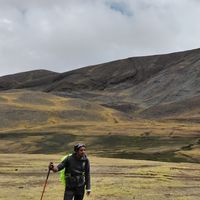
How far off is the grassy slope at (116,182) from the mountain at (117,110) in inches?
516

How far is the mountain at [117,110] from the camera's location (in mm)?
58188

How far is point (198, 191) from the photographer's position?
78.0 feet

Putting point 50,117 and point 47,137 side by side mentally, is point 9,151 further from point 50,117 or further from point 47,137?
point 50,117

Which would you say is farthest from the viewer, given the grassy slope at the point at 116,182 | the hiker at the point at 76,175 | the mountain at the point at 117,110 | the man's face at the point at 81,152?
the mountain at the point at 117,110

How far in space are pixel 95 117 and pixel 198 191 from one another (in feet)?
239

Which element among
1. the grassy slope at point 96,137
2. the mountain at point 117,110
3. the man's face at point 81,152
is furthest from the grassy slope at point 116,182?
the mountain at point 117,110

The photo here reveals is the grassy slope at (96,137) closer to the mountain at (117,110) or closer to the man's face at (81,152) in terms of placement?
the mountain at (117,110)

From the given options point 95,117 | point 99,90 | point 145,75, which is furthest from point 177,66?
point 95,117

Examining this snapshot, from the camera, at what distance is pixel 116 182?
2616 centimetres

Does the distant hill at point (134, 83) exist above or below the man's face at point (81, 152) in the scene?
above

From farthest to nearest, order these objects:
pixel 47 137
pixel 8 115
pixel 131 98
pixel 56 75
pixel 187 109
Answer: pixel 56 75
pixel 131 98
pixel 187 109
pixel 8 115
pixel 47 137

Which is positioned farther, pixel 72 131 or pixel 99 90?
pixel 99 90

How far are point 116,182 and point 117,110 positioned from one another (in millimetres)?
89403

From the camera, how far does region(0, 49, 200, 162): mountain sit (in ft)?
191
